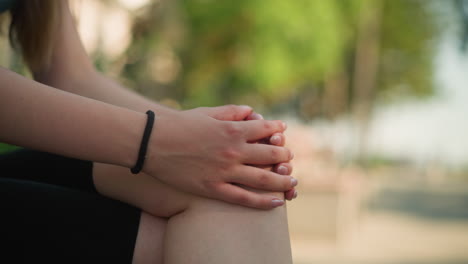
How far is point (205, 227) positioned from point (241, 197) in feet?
0.29

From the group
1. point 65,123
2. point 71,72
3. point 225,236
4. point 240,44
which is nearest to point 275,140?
point 225,236

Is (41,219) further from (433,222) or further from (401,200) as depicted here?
(401,200)

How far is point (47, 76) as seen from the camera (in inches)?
56.9

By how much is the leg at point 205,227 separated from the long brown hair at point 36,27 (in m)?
0.50

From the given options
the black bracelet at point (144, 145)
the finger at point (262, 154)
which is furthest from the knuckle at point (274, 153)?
the black bracelet at point (144, 145)

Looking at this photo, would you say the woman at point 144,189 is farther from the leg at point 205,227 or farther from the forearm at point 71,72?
the forearm at point 71,72

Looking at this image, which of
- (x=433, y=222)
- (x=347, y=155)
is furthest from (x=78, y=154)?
(x=347, y=155)

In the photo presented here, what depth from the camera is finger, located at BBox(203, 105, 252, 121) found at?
1.09 m

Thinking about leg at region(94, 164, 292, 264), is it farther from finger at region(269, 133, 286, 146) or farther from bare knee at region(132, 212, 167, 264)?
finger at region(269, 133, 286, 146)

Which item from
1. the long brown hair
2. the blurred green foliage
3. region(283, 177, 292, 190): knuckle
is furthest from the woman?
the blurred green foliage

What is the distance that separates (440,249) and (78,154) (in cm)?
568

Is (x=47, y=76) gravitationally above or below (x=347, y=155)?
below

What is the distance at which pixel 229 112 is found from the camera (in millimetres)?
1105

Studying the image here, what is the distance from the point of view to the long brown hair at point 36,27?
1345 mm
